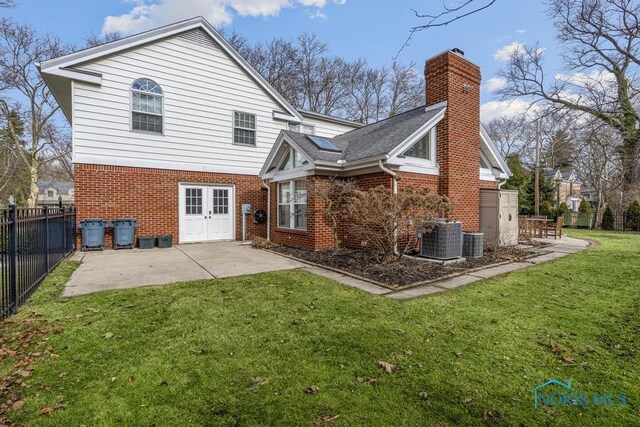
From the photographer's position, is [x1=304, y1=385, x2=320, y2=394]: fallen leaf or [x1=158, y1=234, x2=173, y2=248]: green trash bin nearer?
[x1=304, y1=385, x2=320, y2=394]: fallen leaf

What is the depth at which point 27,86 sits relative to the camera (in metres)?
22.4

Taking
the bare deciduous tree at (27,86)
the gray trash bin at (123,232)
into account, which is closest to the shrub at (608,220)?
the gray trash bin at (123,232)

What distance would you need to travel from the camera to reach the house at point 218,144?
905cm

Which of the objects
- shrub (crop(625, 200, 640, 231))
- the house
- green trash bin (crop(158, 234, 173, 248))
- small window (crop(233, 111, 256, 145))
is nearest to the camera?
the house

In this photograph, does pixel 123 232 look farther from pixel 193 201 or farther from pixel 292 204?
pixel 292 204

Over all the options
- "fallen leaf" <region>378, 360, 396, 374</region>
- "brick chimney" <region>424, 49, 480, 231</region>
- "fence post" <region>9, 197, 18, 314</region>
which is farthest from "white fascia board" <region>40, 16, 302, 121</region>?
"fallen leaf" <region>378, 360, 396, 374</region>

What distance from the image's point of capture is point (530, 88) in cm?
1762

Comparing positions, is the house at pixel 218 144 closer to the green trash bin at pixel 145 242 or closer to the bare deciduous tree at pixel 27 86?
the green trash bin at pixel 145 242

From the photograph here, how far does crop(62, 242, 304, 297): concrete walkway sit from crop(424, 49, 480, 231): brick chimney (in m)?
5.21

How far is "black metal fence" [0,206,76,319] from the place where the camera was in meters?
4.12

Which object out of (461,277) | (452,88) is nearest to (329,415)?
(461,277)

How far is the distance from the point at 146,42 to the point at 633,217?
28.4 m

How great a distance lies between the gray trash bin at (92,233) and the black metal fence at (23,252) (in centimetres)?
259

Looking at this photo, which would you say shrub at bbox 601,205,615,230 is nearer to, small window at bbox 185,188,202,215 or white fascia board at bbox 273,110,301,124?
white fascia board at bbox 273,110,301,124
